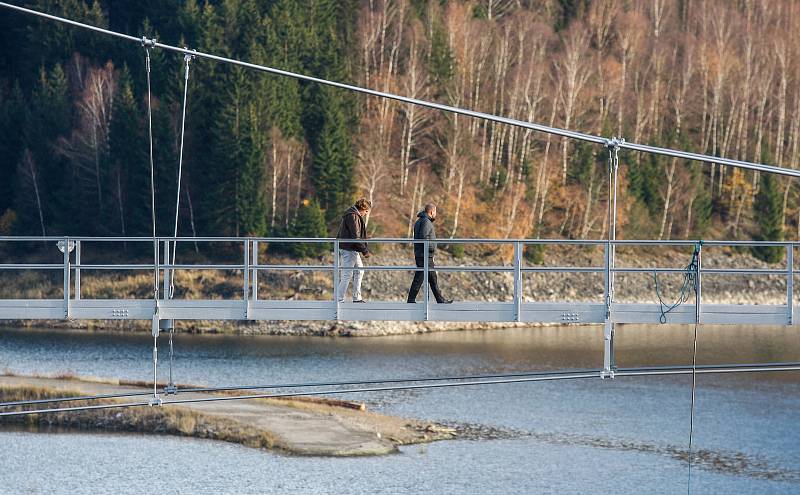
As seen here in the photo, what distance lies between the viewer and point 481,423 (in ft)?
122

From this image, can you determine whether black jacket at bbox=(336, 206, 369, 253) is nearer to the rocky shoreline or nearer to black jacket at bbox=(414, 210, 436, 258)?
black jacket at bbox=(414, 210, 436, 258)

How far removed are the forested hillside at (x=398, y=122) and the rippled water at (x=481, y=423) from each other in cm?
1625

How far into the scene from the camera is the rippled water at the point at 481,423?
99.1 feet

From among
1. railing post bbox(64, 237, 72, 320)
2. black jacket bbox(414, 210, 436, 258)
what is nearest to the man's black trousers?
black jacket bbox(414, 210, 436, 258)

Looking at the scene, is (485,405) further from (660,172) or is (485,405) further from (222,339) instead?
(660,172)

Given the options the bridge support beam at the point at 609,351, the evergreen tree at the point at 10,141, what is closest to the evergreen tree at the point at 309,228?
the evergreen tree at the point at 10,141

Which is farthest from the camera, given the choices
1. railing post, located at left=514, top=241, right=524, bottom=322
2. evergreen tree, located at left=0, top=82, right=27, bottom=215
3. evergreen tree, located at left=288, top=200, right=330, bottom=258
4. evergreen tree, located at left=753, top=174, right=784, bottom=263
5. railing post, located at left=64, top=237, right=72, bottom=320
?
evergreen tree, located at left=0, top=82, right=27, bottom=215

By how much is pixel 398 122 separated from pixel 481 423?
41.1 m

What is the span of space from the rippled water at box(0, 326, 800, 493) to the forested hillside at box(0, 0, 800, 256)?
16.2 meters

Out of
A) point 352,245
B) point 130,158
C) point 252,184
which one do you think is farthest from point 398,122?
point 352,245

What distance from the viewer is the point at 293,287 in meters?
65.4

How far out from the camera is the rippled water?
30.2 meters

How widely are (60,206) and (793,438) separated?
176 ft

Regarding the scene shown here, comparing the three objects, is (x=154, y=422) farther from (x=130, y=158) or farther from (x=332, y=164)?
(x=130, y=158)
